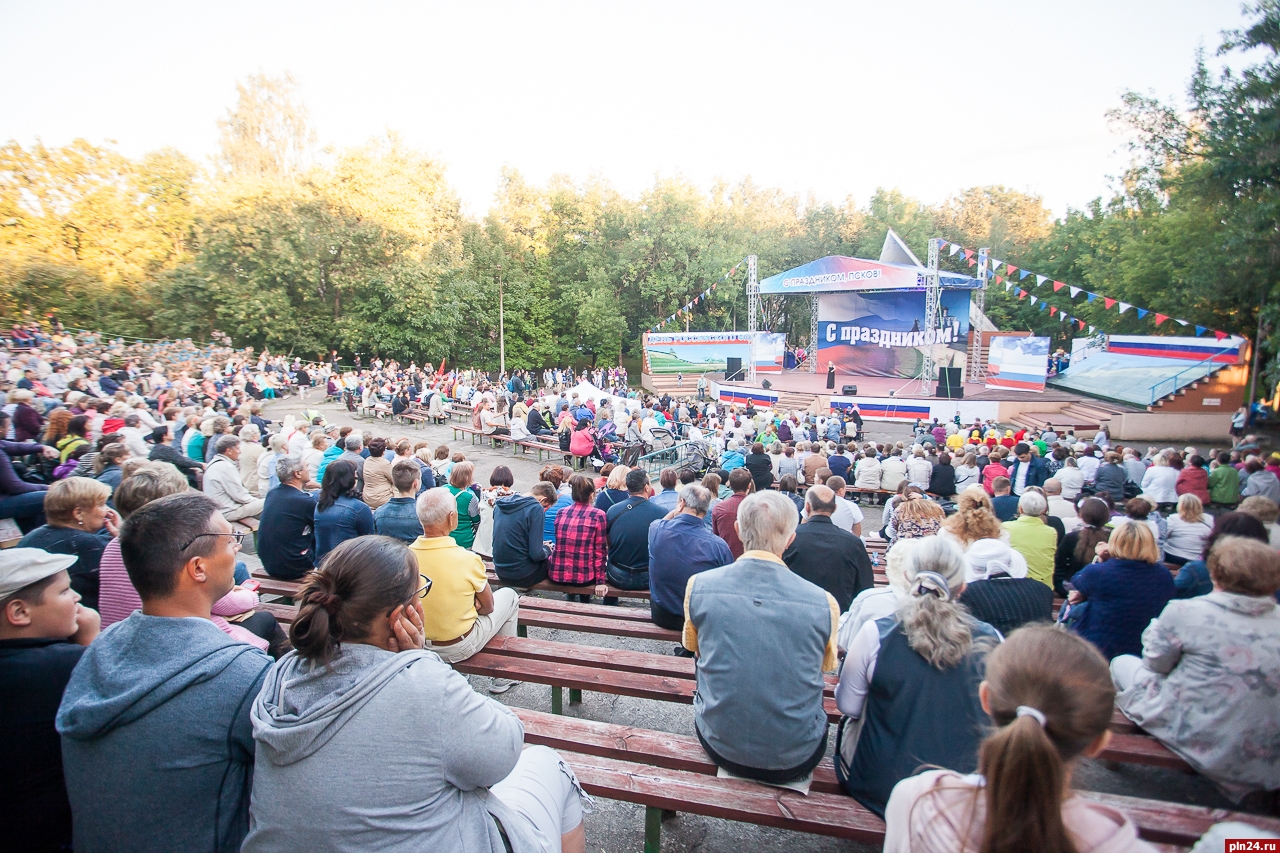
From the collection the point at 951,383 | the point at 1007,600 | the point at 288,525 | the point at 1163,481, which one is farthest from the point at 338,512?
the point at 951,383

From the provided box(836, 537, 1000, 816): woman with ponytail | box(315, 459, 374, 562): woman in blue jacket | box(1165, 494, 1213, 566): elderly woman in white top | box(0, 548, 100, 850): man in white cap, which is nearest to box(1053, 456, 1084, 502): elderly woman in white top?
box(1165, 494, 1213, 566): elderly woman in white top

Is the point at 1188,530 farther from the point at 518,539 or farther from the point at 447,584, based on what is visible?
the point at 447,584

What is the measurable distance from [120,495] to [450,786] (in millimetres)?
2612

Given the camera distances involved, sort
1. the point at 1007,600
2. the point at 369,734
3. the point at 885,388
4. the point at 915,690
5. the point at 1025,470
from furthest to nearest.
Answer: the point at 885,388
the point at 1025,470
the point at 1007,600
the point at 915,690
the point at 369,734

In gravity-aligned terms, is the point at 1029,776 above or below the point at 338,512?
above

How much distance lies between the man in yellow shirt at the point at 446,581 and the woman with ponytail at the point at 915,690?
5.91 feet

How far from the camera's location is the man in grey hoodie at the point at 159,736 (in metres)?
1.45

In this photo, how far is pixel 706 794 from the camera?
2.21 metres

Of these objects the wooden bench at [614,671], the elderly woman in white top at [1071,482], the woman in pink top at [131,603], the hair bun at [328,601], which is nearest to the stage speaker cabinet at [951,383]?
the elderly woman in white top at [1071,482]

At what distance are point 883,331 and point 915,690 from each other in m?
26.2

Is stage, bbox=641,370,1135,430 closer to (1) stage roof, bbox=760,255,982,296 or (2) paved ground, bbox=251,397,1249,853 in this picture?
(1) stage roof, bbox=760,255,982,296

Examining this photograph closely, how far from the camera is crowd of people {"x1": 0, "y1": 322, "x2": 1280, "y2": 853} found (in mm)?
1357

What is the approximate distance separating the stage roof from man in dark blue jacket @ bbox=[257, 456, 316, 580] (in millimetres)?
20739

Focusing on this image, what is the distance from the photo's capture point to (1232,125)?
36.9 feet
